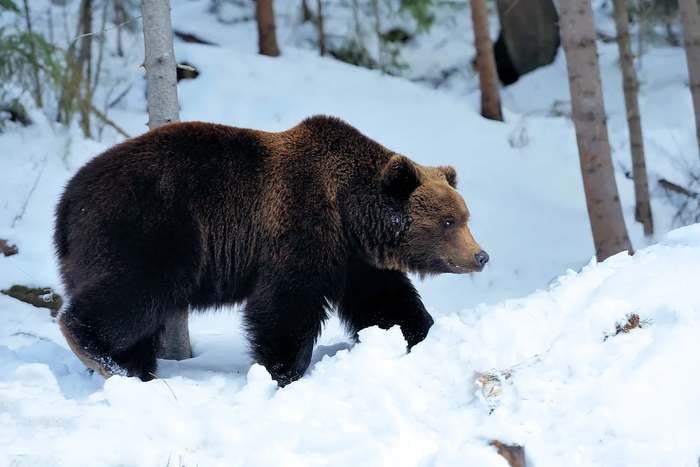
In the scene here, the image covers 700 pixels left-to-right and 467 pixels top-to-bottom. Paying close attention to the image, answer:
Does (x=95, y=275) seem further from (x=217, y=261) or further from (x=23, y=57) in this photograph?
(x=23, y=57)

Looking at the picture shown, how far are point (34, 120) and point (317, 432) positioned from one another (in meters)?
7.90

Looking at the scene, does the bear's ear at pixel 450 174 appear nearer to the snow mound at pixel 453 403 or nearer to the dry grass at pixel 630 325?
the snow mound at pixel 453 403

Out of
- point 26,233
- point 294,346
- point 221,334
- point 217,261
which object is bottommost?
point 221,334

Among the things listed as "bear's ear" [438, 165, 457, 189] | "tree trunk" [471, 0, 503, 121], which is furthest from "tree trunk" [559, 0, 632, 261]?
"tree trunk" [471, 0, 503, 121]

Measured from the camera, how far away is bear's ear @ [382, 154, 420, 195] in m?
4.52

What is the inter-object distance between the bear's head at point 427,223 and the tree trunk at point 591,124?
264 cm

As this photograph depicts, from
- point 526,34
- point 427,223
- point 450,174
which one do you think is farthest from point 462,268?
point 526,34

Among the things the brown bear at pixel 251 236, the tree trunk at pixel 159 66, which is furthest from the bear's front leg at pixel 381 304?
the tree trunk at pixel 159 66

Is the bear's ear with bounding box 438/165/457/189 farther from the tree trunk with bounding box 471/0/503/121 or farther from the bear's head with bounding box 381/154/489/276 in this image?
the tree trunk with bounding box 471/0/503/121

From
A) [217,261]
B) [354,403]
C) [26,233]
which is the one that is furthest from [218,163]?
[26,233]

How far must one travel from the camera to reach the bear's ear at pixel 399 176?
4.52 meters

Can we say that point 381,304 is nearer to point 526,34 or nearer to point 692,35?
point 692,35

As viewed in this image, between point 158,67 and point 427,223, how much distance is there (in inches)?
94.0

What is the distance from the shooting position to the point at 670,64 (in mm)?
14070
